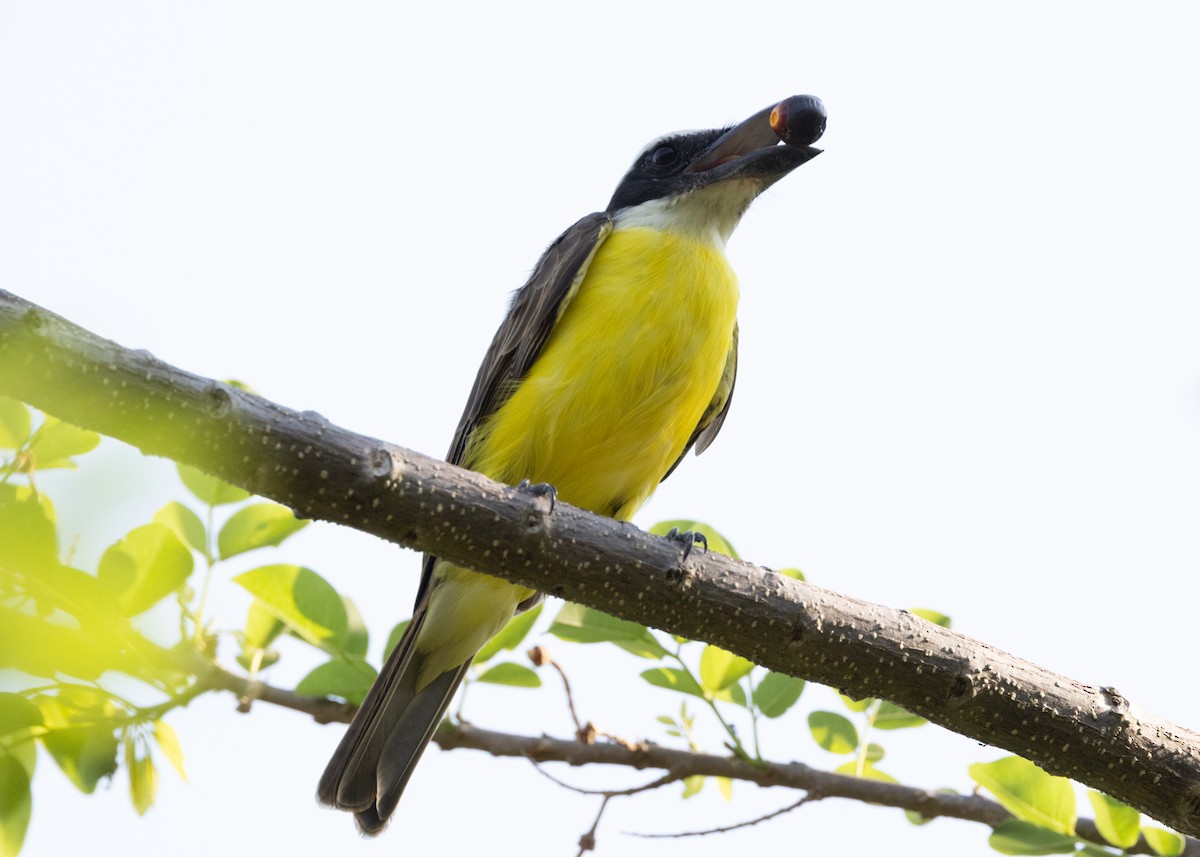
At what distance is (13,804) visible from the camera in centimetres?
254

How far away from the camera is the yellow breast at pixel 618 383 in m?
4.64

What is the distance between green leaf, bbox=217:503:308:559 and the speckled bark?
2.71 feet

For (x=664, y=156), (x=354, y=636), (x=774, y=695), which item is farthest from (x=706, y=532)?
(x=664, y=156)

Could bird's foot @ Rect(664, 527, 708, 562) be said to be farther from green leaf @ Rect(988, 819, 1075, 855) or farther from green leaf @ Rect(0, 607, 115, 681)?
green leaf @ Rect(0, 607, 115, 681)

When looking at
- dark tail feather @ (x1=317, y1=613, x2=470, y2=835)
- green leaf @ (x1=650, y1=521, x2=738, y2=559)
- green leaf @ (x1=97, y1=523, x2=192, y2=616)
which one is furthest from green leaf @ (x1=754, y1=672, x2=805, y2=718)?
green leaf @ (x1=97, y1=523, x2=192, y2=616)

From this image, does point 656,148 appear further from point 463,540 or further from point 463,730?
point 463,540

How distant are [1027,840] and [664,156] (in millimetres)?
3618

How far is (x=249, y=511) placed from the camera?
3.52 m

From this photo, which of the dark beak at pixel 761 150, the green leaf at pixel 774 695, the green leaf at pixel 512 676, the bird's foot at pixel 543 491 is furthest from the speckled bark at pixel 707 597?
the dark beak at pixel 761 150

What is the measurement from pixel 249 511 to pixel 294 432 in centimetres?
99

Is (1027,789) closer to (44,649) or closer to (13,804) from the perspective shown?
(13,804)

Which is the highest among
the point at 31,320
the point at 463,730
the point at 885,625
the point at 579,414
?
the point at 579,414

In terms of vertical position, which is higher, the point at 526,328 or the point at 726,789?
the point at 526,328

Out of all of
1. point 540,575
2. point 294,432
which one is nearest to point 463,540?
point 540,575
